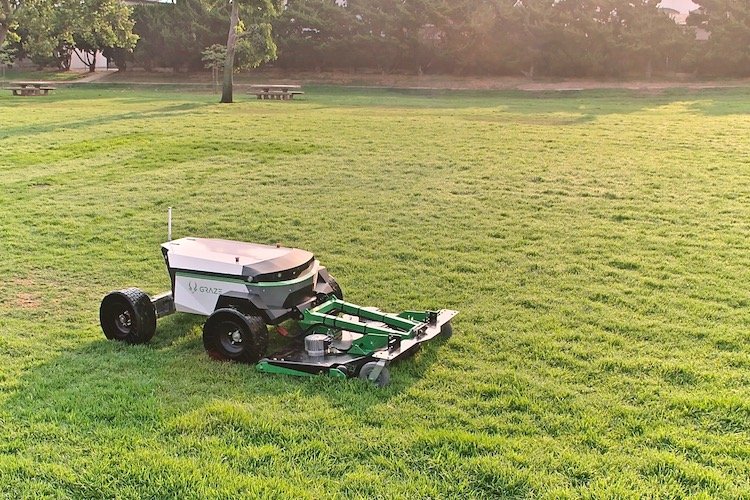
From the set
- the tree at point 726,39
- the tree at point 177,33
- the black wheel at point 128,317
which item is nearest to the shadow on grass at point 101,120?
the black wheel at point 128,317

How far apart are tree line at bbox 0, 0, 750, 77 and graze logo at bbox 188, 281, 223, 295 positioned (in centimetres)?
3512

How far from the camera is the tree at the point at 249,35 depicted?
1004 inches

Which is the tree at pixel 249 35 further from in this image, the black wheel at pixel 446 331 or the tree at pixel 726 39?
the tree at pixel 726 39

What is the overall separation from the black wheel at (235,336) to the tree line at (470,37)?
1398 inches

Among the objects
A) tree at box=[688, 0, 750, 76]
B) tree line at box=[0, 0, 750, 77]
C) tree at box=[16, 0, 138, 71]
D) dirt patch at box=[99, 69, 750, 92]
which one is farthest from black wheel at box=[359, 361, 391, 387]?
tree at box=[688, 0, 750, 76]

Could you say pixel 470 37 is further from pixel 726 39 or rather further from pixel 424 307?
pixel 424 307

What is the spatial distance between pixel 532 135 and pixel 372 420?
11.8 meters

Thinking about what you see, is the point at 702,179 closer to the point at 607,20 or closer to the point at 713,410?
the point at 713,410

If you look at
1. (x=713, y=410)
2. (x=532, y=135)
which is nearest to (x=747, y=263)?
(x=713, y=410)

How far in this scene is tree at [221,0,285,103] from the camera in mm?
25500

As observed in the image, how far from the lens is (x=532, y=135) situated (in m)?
14.7

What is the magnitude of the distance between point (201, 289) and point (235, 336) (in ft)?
1.64

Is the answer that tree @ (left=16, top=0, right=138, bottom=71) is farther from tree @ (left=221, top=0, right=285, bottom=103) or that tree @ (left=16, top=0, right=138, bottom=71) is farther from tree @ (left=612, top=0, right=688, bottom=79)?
tree @ (left=612, top=0, right=688, bottom=79)

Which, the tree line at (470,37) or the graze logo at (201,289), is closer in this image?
the graze logo at (201,289)
